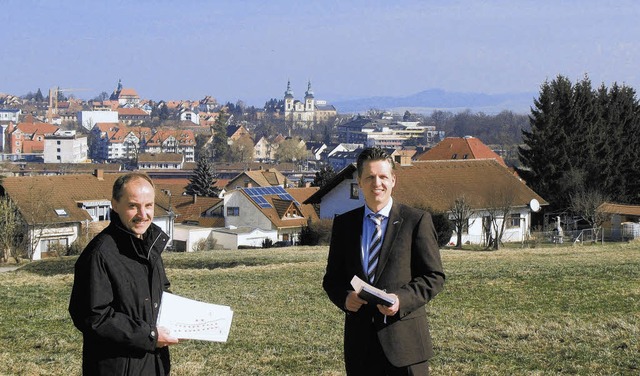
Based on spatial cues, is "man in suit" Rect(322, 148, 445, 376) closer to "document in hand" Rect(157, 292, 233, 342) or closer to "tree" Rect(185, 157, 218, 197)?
"document in hand" Rect(157, 292, 233, 342)

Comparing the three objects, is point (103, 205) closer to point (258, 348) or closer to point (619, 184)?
point (619, 184)

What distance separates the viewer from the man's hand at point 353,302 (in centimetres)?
565

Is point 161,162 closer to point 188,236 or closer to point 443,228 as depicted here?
point 188,236

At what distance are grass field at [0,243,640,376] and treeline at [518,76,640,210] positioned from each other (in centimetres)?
3729

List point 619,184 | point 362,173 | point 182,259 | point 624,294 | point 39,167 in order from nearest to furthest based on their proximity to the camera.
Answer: point 362,173
point 624,294
point 182,259
point 619,184
point 39,167

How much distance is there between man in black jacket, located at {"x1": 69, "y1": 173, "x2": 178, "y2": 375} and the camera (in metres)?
5.20

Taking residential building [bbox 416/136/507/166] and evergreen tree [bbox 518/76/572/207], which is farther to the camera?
residential building [bbox 416/136/507/166]

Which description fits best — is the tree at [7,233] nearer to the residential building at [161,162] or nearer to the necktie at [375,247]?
the necktie at [375,247]

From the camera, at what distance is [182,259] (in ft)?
96.7

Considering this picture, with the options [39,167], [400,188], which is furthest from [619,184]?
[39,167]

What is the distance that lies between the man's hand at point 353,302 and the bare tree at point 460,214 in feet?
117

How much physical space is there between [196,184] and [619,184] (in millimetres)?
49033

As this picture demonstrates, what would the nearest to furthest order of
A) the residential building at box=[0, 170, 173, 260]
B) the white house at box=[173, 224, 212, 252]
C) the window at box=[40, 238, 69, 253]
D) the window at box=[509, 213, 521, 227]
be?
the window at box=[509, 213, 521, 227], the residential building at box=[0, 170, 173, 260], the window at box=[40, 238, 69, 253], the white house at box=[173, 224, 212, 252]

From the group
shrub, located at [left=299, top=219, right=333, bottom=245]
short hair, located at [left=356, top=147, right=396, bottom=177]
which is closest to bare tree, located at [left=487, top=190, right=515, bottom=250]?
shrub, located at [left=299, top=219, right=333, bottom=245]
